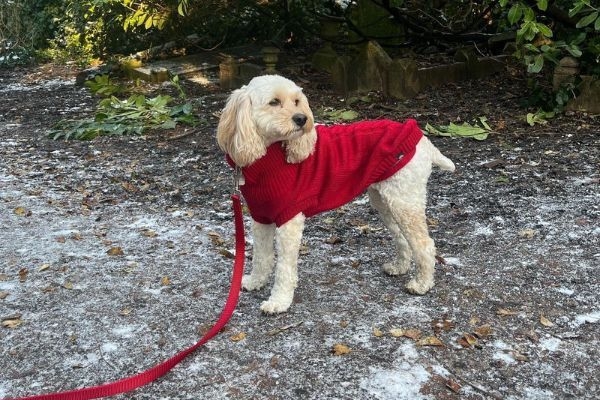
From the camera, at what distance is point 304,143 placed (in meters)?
3.32

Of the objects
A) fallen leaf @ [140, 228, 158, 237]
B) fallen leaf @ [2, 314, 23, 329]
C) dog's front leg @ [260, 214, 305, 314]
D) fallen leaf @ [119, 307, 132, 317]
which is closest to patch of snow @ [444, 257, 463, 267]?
dog's front leg @ [260, 214, 305, 314]

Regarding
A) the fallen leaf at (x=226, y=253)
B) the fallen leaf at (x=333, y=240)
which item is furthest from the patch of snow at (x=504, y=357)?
the fallen leaf at (x=226, y=253)

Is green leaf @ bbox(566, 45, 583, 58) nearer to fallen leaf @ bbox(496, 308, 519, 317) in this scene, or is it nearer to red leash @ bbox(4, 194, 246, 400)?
fallen leaf @ bbox(496, 308, 519, 317)

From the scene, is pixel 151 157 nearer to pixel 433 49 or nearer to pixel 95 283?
pixel 95 283

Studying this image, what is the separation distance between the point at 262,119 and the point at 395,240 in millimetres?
1298

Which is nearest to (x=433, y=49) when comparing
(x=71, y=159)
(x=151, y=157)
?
(x=151, y=157)

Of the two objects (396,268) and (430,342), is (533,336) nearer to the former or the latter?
(430,342)

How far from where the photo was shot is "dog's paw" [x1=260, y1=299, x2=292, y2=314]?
3.59 meters

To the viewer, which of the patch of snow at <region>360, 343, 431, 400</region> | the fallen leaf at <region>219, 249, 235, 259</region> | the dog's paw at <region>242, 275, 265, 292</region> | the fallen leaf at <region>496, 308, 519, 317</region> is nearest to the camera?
the patch of snow at <region>360, 343, 431, 400</region>

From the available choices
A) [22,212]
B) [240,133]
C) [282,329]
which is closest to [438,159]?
[240,133]

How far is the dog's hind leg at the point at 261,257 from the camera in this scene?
3.75 m

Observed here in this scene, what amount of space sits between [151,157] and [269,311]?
3553mm

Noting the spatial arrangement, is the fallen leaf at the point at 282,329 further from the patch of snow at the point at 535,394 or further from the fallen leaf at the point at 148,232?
the fallen leaf at the point at 148,232

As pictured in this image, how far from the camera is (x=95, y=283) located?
4.03 meters
